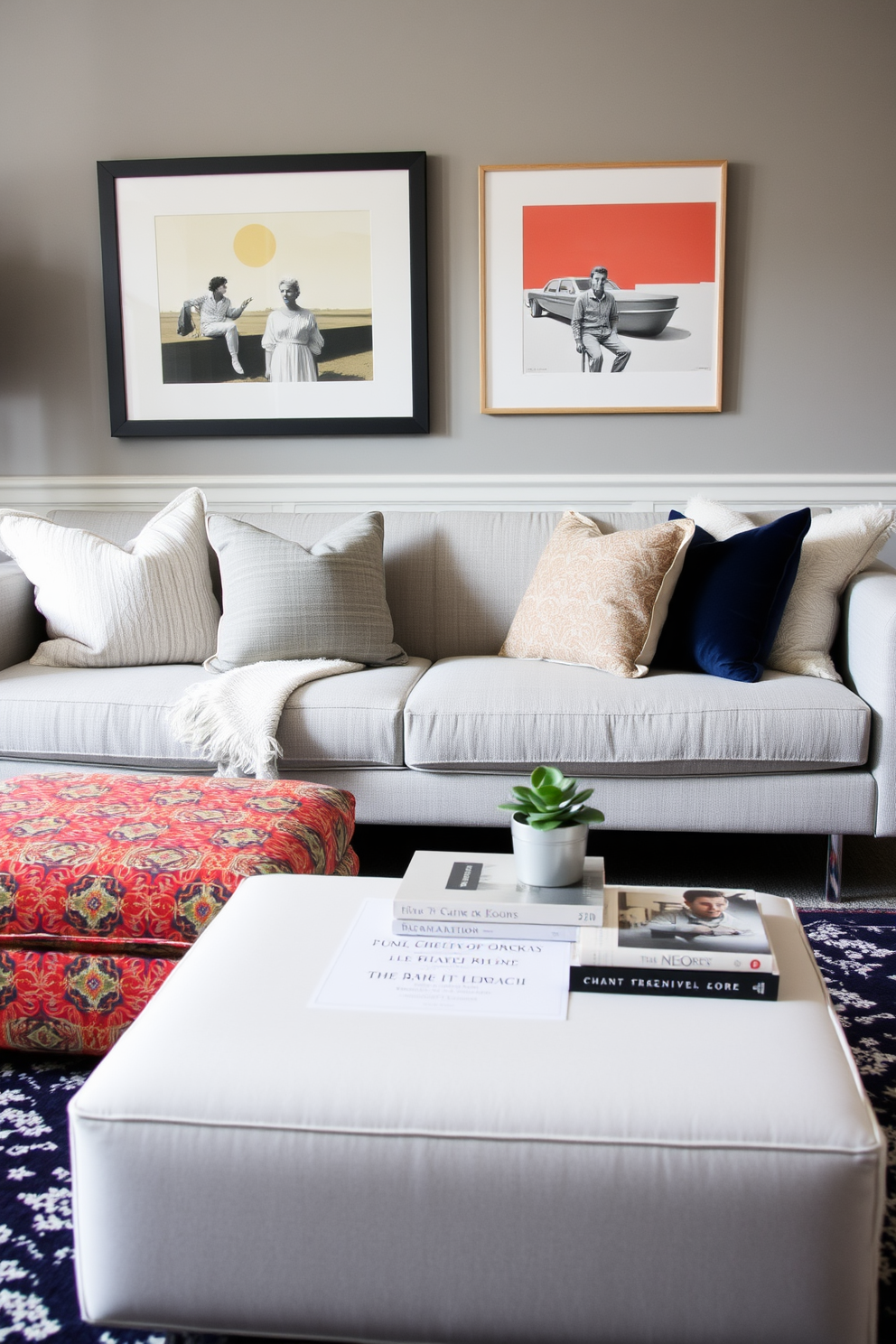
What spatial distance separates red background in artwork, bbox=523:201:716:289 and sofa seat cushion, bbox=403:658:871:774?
5.02 feet

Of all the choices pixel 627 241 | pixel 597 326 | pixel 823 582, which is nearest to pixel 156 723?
pixel 823 582

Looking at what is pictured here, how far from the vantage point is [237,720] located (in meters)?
2.29

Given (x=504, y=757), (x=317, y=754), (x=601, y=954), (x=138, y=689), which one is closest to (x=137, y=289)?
(x=138, y=689)

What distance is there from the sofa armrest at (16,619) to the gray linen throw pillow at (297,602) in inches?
21.4

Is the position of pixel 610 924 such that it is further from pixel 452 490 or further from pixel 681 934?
pixel 452 490

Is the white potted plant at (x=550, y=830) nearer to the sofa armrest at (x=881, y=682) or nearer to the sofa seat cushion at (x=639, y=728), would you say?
the sofa seat cushion at (x=639, y=728)

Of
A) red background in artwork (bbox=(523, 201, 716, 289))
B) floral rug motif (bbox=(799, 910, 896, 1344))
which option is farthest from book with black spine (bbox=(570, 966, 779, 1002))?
red background in artwork (bbox=(523, 201, 716, 289))

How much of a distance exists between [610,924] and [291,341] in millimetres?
2606

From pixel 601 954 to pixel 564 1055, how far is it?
0.50ft

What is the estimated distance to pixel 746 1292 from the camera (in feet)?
2.98

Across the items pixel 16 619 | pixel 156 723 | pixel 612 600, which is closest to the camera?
pixel 156 723

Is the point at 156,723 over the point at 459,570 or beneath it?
beneath

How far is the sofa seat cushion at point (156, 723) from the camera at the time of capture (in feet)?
7.55

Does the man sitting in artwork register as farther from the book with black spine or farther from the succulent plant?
the book with black spine
